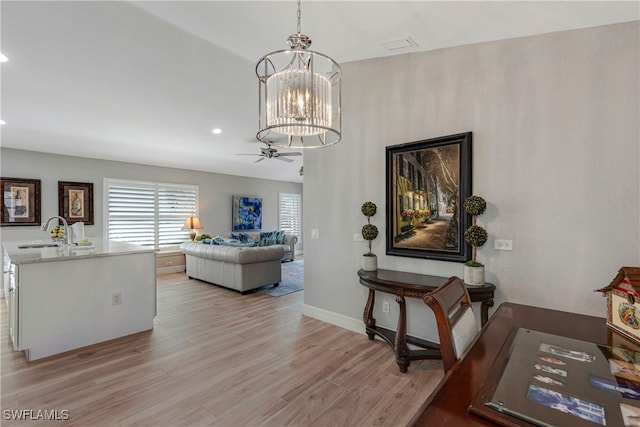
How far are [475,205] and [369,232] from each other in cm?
108

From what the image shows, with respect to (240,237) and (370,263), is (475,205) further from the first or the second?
(240,237)

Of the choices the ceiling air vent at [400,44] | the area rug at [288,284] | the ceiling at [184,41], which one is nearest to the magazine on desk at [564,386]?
the ceiling at [184,41]

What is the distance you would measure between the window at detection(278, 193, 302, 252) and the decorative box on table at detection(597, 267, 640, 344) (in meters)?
8.69

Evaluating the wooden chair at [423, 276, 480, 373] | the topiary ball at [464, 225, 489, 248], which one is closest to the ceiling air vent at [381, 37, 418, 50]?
the topiary ball at [464, 225, 489, 248]

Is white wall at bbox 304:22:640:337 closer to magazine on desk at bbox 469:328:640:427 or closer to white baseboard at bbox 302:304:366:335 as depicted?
white baseboard at bbox 302:304:366:335

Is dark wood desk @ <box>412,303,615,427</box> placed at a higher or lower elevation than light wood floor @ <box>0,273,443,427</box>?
higher

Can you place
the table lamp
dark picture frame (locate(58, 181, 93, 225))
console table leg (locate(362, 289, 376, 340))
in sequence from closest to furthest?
console table leg (locate(362, 289, 376, 340)) → dark picture frame (locate(58, 181, 93, 225)) → the table lamp

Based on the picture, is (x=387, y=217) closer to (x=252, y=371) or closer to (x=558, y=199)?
(x=558, y=199)

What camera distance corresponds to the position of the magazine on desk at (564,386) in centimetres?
81

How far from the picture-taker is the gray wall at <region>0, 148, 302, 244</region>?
514 cm

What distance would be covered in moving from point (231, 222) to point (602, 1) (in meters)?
7.75

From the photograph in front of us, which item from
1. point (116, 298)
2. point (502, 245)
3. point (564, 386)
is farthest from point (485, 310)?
point (116, 298)

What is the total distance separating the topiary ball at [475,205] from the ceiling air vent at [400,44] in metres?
1.49

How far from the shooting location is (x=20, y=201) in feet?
16.6
